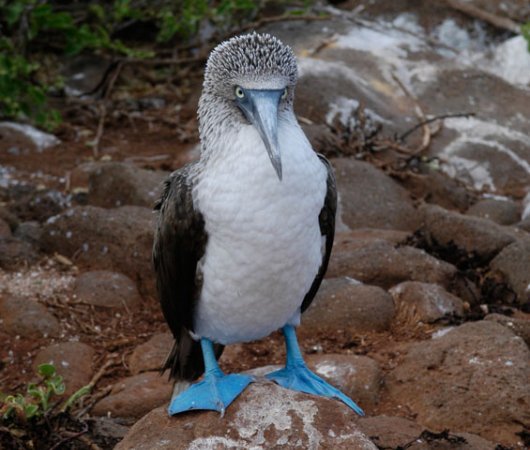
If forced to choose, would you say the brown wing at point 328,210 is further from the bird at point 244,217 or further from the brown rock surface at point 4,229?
the brown rock surface at point 4,229

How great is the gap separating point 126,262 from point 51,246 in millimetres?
585

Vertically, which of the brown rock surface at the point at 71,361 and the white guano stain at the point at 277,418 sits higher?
the white guano stain at the point at 277,418

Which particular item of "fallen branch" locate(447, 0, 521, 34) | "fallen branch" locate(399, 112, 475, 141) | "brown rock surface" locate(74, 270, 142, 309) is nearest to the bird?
"brown rock surface" locate(74, 270, 142, 309)

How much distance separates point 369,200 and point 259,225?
325 cm

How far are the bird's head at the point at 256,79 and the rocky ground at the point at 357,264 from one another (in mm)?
950

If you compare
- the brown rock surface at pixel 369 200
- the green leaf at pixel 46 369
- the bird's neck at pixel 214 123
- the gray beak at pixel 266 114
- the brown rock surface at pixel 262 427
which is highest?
the gray beak at pixel 266 114

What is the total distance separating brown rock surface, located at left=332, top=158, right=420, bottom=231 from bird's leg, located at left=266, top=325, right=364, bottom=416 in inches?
100

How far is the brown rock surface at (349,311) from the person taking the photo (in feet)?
15.8

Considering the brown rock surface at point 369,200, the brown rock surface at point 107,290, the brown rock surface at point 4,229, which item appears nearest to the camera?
the brown rock surface at point 107,290

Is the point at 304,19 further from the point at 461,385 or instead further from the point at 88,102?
the point at 461,385

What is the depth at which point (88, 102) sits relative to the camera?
810cm

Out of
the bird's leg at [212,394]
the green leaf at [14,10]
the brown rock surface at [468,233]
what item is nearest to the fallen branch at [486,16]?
the brown rock surface at [468,233]

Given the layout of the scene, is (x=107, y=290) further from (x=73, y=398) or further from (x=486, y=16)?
(x=486, y=16)

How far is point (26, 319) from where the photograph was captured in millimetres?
4945
